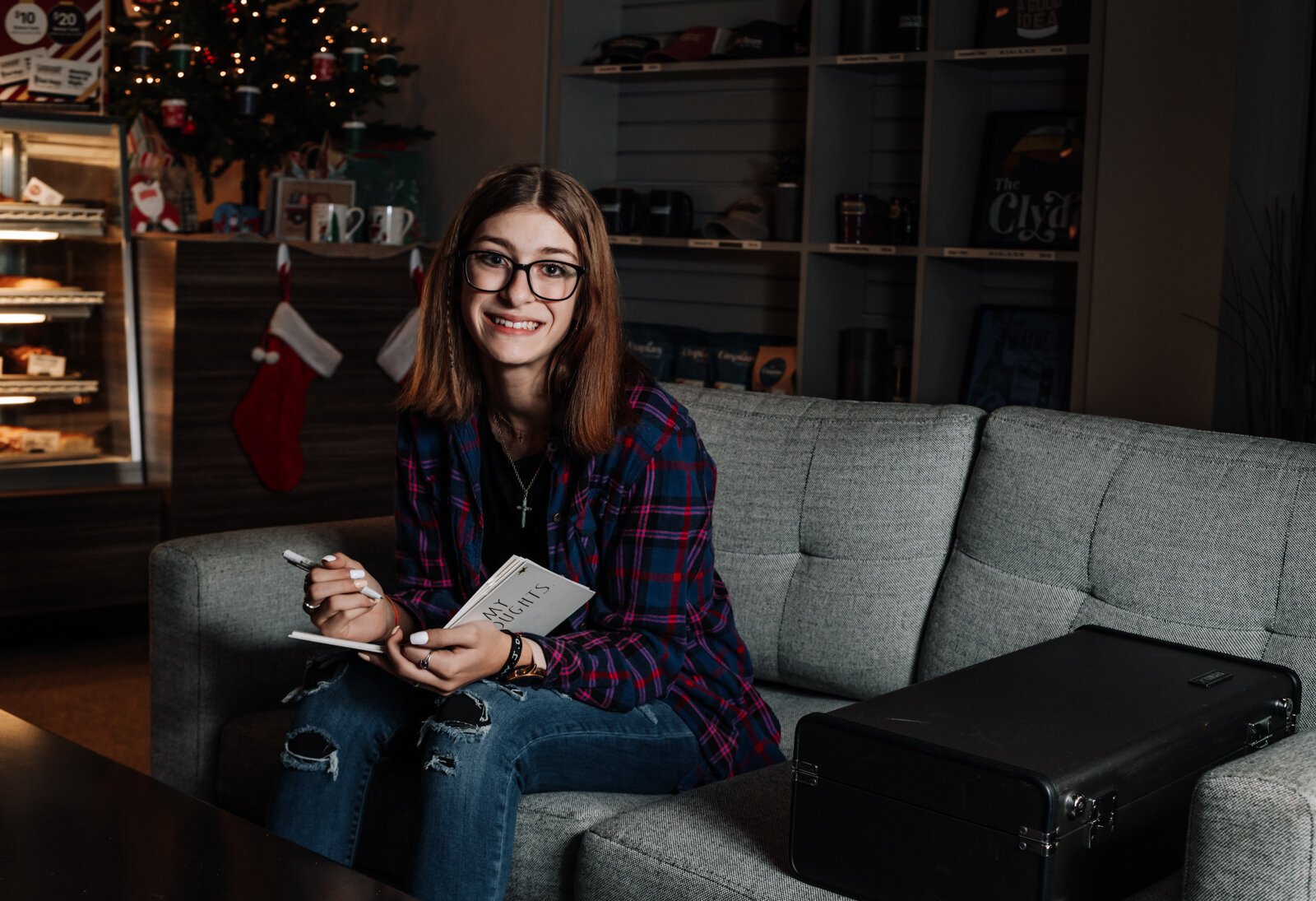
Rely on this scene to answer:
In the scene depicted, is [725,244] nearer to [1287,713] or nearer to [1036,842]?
[1287,713]

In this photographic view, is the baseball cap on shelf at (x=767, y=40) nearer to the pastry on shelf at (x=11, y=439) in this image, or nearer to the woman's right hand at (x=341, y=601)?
the pastry on shelf at (x=11, y=439)

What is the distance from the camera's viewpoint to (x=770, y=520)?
7.37 feet

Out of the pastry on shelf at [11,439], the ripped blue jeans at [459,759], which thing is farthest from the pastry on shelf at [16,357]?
the ripped blue jeans at [459,759]

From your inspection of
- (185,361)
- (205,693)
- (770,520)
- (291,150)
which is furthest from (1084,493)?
(291,150)

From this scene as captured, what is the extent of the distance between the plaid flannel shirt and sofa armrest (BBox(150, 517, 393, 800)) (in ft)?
1.15

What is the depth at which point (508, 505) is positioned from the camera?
1.93 meters

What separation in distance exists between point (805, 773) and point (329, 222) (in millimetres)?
3228

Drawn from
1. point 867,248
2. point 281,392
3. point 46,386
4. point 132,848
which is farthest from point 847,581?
point 46,386

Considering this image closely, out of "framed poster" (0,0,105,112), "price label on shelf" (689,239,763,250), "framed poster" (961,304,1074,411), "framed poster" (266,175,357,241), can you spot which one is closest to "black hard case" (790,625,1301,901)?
"framed poster" (961,304,1074,411)

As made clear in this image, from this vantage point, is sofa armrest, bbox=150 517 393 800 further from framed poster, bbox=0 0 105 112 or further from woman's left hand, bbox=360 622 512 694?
framed poster, bbox=0 0 105 112

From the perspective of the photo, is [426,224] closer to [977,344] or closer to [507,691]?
[977,344]

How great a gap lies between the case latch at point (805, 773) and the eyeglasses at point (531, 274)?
67 cm

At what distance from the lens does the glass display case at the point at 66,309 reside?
12.6ft

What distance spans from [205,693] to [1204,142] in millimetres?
2442
